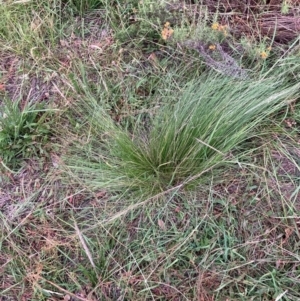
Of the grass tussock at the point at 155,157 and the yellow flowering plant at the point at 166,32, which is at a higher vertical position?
the yellow flowering plant at the point at 166,32

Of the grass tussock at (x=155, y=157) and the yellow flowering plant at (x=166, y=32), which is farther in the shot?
the yellow flowering plant at (x=166, y=32)

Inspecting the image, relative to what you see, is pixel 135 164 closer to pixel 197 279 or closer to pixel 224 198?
pixel 224 198

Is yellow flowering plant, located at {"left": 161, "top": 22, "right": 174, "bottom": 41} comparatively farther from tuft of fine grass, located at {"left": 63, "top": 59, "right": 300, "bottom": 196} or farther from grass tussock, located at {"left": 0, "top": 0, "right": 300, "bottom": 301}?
tuft of fine grass, located at {"left": 63, "top": 59, "right": 300, "bottom": 196}

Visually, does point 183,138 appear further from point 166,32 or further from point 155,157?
point 166,32

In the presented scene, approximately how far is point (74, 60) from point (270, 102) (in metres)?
0.88

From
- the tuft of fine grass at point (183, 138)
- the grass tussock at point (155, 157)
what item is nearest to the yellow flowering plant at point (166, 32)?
the grass tussock at point (155, 157)

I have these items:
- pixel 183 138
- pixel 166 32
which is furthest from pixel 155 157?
pixel 166 32

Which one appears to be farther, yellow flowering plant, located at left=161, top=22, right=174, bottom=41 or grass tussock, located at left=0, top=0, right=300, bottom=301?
yellow flowering plant, located at left=161, top=22, right=174, bottom=41

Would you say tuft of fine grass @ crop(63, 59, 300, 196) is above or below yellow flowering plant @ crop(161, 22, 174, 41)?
below

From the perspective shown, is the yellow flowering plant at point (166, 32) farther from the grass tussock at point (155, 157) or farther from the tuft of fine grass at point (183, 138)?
the tuft of fine grass at point (183, 138)

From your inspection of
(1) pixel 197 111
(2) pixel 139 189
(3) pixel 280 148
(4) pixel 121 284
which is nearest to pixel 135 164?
(2) pixel 139 189

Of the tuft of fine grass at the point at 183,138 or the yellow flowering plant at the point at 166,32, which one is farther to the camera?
the yellow flowering plant at the point at 166,32

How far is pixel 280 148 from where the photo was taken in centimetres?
186

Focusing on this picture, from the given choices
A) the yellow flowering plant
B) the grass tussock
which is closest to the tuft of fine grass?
the grass tussock
